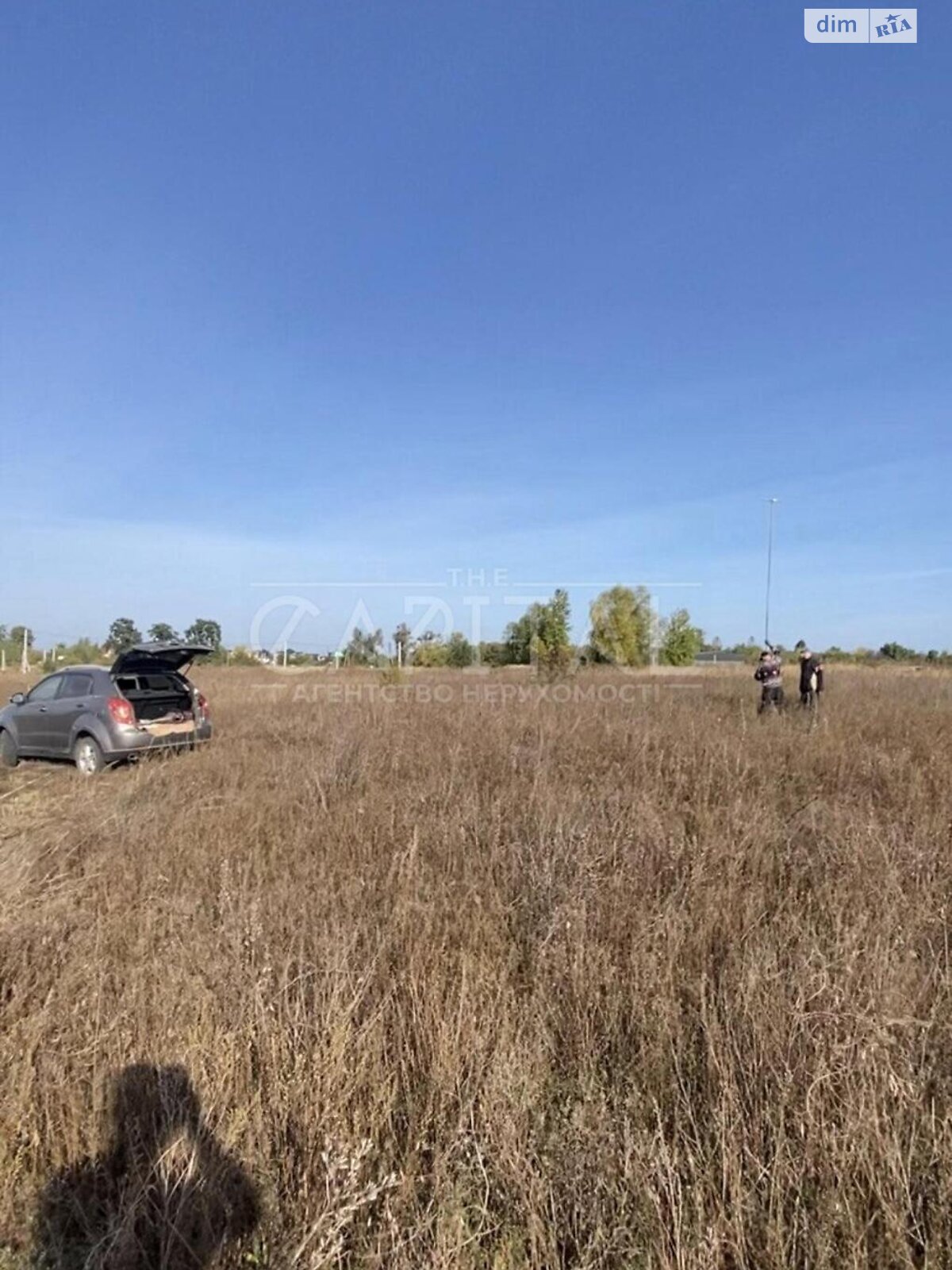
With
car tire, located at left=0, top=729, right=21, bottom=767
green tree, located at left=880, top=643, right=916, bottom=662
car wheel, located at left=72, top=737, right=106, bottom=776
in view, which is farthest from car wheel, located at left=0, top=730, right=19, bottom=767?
green tree, located at left=880, top=643, right=916, bottom=662

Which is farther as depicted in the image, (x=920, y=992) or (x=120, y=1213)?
(x=920, y=992)

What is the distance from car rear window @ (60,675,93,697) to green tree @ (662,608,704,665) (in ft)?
105

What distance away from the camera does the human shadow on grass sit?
1.54 metres

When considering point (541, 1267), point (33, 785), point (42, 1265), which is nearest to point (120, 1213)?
point (42, 1265)

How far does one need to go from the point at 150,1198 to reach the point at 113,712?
7056 millimetres

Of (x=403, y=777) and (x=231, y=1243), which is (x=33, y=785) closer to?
(x=403, y=777)

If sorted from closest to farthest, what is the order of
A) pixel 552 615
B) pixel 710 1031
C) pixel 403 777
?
pixel 710 1031 < pixel 403 777 < pixel 552 615

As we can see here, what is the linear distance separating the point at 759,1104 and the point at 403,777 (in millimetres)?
4403

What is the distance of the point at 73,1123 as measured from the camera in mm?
1853

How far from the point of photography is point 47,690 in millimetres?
8586

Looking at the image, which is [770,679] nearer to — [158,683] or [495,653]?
[158,683]

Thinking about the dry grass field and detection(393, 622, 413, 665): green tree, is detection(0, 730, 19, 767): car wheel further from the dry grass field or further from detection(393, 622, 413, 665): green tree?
detection(393, 622, 413, 665): green tree

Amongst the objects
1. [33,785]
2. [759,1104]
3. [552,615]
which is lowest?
[33,785]

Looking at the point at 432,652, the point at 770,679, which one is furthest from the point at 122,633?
the point at 770,679
